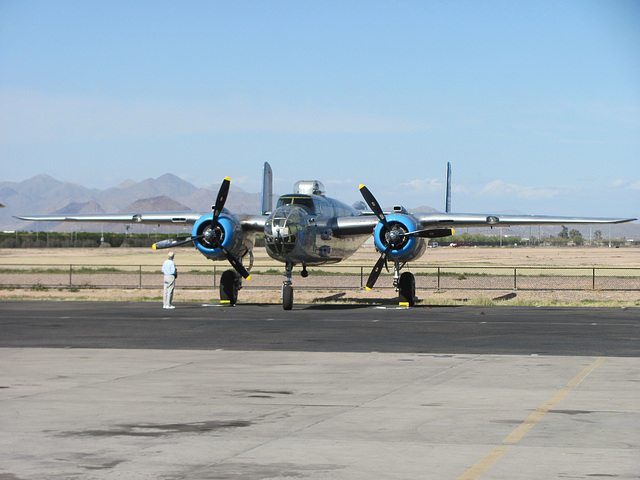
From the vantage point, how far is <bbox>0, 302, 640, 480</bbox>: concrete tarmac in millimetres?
7281

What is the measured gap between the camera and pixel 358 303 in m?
34.0

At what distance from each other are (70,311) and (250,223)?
8544 millimetres

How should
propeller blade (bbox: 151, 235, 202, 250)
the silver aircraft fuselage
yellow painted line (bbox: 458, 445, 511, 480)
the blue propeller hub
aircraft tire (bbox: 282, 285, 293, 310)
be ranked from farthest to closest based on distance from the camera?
1. the blue propeller hub
2. propeller blade (bbox: 151, 235, 202, 250)
3. the silver aircraft fuselage
4. aircraft tire (bbox: 282, 285, 293, 310)
5. yellow painted line (bbox: 458, 445, 511, 480)

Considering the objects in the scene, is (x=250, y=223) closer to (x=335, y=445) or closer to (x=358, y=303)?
(x=358, y=303)

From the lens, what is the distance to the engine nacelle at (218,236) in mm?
31531

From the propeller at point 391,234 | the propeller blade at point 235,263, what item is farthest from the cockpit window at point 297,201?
the propeller blade at point 235,263

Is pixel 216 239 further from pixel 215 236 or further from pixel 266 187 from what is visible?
pixel 266 187

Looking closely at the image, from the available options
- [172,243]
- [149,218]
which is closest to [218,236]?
[172,243]

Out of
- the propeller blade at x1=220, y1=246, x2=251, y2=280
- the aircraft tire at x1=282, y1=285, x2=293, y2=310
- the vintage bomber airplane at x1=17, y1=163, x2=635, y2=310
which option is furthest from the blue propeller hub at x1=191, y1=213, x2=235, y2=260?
the aircraft tire at x1=282, y1=285, x2=293, y2=310

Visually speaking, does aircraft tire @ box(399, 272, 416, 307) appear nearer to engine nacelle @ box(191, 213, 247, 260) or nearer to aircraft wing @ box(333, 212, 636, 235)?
aircraft wing @ box(333, 212, 636, 235)

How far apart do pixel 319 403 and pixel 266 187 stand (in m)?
28.0

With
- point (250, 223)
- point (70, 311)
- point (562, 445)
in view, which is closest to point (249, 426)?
point (562, 445)

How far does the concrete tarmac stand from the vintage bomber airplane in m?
8.54

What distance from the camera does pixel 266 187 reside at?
125 feet
